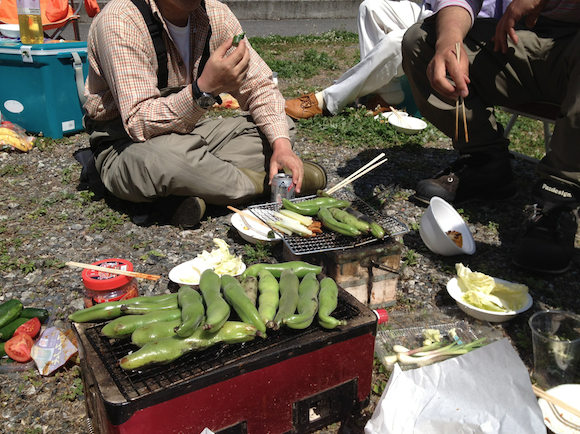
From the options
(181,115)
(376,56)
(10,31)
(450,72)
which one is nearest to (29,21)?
(10,31)

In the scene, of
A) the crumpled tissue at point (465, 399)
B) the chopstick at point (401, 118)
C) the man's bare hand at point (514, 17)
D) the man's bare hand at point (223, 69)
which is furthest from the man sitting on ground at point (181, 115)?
the chopstick at point (401, 118)

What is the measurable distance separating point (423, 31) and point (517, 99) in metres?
1.05

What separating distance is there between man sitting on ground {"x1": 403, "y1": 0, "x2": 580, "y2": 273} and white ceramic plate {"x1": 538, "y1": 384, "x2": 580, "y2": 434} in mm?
1416

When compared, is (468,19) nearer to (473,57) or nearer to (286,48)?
(473,57)

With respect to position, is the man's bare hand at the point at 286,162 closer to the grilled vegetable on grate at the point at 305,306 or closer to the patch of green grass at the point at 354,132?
the grilled vegetable on grate at the point at 305,306

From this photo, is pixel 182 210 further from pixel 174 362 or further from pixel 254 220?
pixel 174 362

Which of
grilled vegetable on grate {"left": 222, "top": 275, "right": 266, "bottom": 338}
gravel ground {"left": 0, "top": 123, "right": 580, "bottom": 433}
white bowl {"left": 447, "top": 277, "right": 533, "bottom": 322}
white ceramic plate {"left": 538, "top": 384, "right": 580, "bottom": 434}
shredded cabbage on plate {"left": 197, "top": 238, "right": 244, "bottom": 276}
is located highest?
grilled vegetable on grate {"left": 222, "top": 275, "right": 266, "bottom": 338}

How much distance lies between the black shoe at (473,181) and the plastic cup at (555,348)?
2096mm

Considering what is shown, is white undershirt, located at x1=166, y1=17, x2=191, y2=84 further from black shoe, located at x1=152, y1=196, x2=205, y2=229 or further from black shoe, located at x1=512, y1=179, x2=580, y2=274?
black shoe, located at x1=512, y1=179, x2=580, y2=274

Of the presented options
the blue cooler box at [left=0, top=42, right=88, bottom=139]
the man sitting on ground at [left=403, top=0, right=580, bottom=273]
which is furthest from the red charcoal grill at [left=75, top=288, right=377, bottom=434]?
the blue cooler box at [left=0, top=42, right=88, bottom=139]

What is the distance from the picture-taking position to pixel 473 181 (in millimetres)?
4613

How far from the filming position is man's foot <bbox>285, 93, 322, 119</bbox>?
A: 7090mm

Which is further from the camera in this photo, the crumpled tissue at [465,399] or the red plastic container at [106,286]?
the red plastic container at [106,286]

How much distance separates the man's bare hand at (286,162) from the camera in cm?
398
